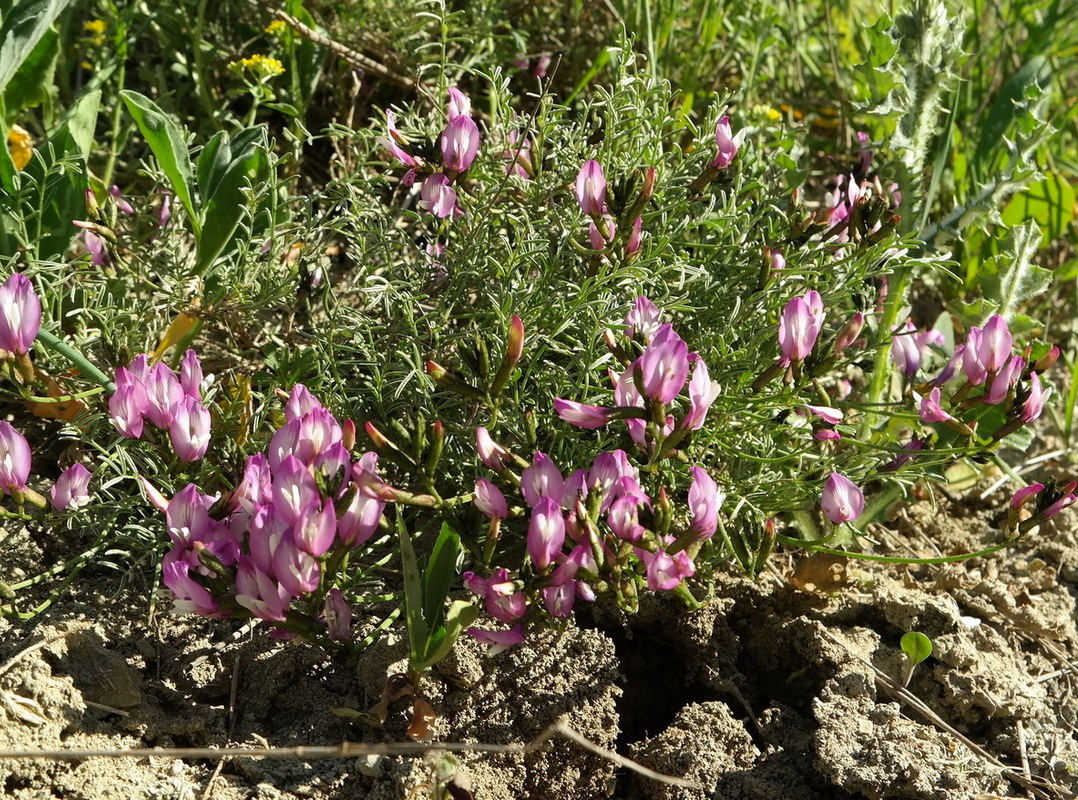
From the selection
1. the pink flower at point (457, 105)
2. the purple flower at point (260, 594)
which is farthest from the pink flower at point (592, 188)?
the purple flower at point (260, 594)

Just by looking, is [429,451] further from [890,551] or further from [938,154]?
[938,154]

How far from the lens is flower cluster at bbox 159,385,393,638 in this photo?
157 cm

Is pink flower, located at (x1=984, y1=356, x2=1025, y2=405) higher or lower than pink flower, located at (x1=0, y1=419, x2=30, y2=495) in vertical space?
higher

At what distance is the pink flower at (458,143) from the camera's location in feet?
6.41

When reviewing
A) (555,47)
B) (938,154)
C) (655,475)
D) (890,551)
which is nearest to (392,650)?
(655,475)

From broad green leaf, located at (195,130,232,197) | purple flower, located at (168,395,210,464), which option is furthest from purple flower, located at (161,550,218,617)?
broad green leaf, located at (195,130,232,197)

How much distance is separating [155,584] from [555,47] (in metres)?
2.10

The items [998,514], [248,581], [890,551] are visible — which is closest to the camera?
[248,581]

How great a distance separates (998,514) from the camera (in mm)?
2660

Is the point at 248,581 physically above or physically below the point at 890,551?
above

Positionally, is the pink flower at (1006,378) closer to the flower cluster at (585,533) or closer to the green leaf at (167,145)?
the flower cluster at (585,533)

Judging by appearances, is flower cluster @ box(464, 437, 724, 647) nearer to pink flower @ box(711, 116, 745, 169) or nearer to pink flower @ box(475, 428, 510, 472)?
pink flower @ box(475, 428, 510, 472)

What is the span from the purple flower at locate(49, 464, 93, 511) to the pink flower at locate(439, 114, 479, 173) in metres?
0.84

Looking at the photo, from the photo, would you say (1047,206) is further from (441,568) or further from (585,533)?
(441,568)
